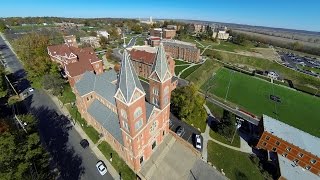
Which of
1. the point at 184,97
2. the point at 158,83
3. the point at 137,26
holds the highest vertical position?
the point at 137,26

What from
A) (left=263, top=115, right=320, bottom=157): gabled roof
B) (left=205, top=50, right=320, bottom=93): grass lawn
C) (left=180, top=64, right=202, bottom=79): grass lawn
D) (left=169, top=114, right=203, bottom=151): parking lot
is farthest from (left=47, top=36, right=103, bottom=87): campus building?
(left=205, top=50, right=320, bottom=93): grass lawn

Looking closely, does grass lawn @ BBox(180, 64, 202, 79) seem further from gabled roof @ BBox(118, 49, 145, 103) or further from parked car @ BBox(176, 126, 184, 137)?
gabled roof @ BBox(118, 49, 145, 103)

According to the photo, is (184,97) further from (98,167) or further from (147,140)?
(98,167)

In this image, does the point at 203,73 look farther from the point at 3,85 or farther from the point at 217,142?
the point at 3,85

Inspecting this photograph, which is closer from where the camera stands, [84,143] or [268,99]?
[84,143]

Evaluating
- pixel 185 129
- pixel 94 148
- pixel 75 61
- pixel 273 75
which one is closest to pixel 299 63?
pixel 273 75

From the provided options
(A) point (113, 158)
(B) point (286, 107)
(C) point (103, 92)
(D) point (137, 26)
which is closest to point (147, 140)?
(A) point (113, 158)
